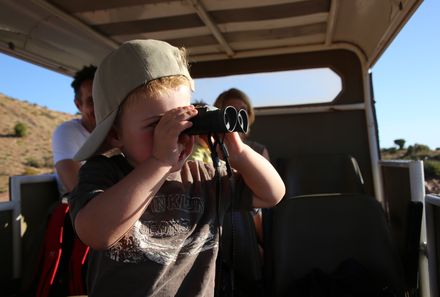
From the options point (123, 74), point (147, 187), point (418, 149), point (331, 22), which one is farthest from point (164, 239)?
point (418, 149)

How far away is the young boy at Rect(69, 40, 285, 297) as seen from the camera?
1037 mm

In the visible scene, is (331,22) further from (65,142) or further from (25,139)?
(25,139)

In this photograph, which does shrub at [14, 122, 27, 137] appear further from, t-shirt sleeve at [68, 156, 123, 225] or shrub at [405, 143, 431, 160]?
t-shirt sleeve at [68, 156, 123, 225]

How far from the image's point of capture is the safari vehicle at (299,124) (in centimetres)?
223

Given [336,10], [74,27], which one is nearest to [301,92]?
[336,10]

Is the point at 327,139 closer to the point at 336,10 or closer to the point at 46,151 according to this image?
the point at 336,10

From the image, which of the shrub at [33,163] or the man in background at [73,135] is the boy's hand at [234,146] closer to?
the man in background at [73,135]

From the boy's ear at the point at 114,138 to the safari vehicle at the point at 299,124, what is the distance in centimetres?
130

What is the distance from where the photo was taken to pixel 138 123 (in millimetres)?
1129

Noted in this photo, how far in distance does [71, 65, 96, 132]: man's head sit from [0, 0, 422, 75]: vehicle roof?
16.0 inches

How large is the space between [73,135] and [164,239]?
2061 millimetres

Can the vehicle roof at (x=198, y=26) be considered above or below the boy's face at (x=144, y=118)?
above

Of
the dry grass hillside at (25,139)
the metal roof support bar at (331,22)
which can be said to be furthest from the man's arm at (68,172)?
the dry grass hillside at (25,139)

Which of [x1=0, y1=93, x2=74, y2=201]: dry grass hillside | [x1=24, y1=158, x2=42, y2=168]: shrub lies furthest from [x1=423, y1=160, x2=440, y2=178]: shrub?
[x1=24, y1=158, x2=42, y2=168]: shrub
